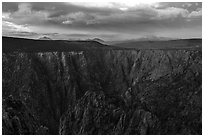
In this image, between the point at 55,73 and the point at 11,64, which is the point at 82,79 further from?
the point at 11,64

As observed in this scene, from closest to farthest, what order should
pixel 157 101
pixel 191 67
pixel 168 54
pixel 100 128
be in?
pixel 100 128 → pixel 157 101 → pixel 191 67 → pixel 168 54

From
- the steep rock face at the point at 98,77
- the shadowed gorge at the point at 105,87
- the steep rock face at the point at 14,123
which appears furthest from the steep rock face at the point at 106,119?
the steep rock face at the point at 14,123

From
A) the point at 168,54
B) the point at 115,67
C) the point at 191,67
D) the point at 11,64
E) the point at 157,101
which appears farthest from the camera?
the point at 115,67

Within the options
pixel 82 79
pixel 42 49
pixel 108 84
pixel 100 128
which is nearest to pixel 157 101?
pixel 100 128

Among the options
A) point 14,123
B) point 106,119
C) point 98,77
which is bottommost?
point 106,119

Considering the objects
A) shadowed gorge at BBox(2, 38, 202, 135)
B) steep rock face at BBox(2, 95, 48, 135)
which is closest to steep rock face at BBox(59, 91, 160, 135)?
shadowed gorge at BBox(2, 38, 202, 135)

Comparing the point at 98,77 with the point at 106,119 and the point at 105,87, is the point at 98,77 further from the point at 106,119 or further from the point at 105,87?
the point at 106,119

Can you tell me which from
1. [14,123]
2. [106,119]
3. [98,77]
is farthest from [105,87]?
[14,123]

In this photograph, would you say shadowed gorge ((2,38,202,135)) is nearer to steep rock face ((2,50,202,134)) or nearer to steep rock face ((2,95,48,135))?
steep rock face ((2,50,202,134))
